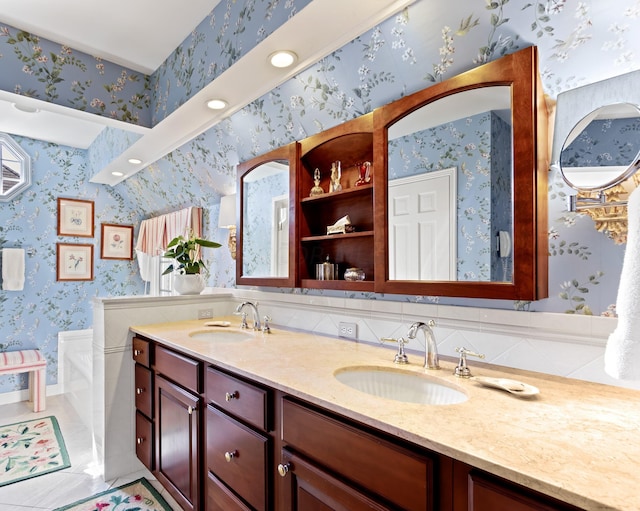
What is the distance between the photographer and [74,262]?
393cm

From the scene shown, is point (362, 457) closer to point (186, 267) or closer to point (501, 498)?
point (501, 498)

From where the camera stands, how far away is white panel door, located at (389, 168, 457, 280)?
1.32 meters

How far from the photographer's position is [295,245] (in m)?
1.94

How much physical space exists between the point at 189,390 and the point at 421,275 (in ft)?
3.74

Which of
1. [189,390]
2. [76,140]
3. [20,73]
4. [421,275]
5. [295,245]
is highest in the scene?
[76,140]

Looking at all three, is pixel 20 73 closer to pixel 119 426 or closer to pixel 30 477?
pixel 119 426

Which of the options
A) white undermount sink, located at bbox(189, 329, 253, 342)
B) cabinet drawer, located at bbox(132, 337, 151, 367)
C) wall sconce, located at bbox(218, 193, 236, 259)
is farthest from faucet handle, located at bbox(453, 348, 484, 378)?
wall sconce, located at bbox(218, 193, 236, 259)

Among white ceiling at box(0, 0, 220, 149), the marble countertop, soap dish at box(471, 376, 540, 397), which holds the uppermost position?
white ceiling at box(0, 0, 220, 149)

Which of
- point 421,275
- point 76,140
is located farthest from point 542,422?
point 76,140

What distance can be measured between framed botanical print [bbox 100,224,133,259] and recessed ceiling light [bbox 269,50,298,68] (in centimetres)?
345

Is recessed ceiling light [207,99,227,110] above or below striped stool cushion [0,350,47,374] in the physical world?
above

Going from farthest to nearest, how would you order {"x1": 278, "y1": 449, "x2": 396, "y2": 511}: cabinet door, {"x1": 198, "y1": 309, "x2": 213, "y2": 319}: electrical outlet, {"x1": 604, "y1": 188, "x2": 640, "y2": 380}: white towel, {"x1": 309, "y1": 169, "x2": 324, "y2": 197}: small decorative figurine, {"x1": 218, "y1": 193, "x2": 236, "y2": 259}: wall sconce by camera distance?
1. {"x1": 218, "y1": 193, "x2": 236, "y2": 259}: wall sconce
2. {"x1": 198, "y1": 309, "x2": 213, "y2": 319}: electrical outlet
3. {"x1": 309, "y1": 169, "x2": 324, "y2": 197}: small decorative figurine
4. {"x1": 278, "y1": 449, "x2": 396, "y2": 511}: cabinet door
5. {"x1": 604, "y1": 188, "x2": 640, "y2": 380}: white towel

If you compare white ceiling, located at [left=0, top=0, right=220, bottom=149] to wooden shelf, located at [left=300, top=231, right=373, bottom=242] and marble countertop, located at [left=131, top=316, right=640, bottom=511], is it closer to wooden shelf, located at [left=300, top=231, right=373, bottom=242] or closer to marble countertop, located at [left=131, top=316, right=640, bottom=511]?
wooden shelf, located at [left=300, top=231, right=373, bottom=242]

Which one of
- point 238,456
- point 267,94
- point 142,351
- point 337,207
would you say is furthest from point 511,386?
point 142,351
